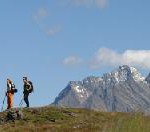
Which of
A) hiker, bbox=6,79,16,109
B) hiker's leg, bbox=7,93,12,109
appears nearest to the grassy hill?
hiker's leg, bbox=7,93,12,109

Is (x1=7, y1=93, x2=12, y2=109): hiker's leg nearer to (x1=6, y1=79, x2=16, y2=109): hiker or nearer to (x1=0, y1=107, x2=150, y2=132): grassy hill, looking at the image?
(x1=6, y1=79, x2=16, y2=109): hiker

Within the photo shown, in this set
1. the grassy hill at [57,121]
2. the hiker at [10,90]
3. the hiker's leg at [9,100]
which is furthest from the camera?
the hiker's leg at [9,100]

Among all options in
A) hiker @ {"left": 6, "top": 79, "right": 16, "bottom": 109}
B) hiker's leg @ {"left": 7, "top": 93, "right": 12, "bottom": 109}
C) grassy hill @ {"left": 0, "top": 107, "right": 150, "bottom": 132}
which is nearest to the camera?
grassy hill @ {"left": 0, "top": 107, "right": 150, "bottom": 132}

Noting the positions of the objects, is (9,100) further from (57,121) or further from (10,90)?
(57,121)

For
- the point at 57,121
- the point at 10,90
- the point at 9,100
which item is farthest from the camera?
the point at 9,100

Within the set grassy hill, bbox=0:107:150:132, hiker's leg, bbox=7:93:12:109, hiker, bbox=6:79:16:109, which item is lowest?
grassy hill, bbox=0:107:150:132

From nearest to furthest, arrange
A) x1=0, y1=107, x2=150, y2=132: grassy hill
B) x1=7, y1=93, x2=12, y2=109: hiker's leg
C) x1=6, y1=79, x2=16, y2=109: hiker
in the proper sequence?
x1=0, y1=107, x2=150, y2=132: grassy hill
x1=6, y1=79, x2=16, y2=109: hiker
x1=7, y1=93, x2=12, y2=109: hiker's leg

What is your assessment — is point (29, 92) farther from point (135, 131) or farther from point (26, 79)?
point (135, 131)

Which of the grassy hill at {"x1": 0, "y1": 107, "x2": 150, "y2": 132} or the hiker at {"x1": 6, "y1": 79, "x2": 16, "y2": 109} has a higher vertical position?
the hiker at {"x1": 6, "y1": 79, "x2": 16, "y2": 109}

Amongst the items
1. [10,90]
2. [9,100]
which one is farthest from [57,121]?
[9,100]

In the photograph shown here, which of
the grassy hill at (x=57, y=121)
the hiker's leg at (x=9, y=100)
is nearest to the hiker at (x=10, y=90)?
the hiker's leg at (x=9, y=100)

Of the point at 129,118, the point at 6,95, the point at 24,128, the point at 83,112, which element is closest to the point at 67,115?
the point at 83,112

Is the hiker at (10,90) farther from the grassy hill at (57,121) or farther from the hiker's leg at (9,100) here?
the grassy hill at (57,121)

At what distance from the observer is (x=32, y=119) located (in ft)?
126
